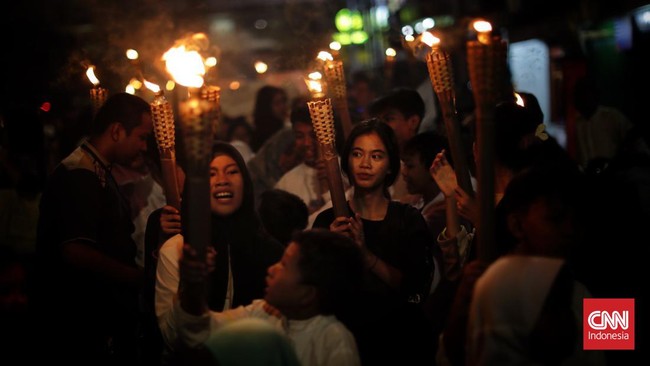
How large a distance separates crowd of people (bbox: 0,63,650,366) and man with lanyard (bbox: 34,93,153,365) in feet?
0.04

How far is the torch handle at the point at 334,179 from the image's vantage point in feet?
13.6

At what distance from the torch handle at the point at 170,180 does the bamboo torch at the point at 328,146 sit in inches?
31.0

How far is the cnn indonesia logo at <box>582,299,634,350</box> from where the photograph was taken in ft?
11.8

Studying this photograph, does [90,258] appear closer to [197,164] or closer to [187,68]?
[187,68]

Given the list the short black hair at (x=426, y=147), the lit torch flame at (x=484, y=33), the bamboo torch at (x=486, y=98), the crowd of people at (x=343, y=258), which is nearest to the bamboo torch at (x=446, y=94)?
the crowd of people at (x=343, y=258)

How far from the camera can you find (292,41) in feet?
44.7

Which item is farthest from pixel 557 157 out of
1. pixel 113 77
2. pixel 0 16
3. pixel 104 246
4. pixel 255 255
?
pixel 0 16

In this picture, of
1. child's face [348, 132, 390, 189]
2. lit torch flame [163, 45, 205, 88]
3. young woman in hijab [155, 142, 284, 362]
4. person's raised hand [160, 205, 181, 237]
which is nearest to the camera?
lit torch flame [163, 45, 205, 88]

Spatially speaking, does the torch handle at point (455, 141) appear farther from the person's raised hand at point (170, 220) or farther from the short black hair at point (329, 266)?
the person's raised hand at point (170, 220)

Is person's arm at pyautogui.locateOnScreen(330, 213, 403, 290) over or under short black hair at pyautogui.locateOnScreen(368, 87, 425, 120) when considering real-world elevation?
under

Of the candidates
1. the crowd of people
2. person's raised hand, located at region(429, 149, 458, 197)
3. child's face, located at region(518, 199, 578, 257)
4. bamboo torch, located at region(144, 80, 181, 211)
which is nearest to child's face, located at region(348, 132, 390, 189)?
the crowd of people

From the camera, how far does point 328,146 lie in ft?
13.8

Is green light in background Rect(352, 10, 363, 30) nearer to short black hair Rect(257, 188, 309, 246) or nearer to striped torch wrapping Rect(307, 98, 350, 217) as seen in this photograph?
short black hair Rect(257, 188, 309, 246)

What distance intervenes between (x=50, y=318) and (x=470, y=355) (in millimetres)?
3067
